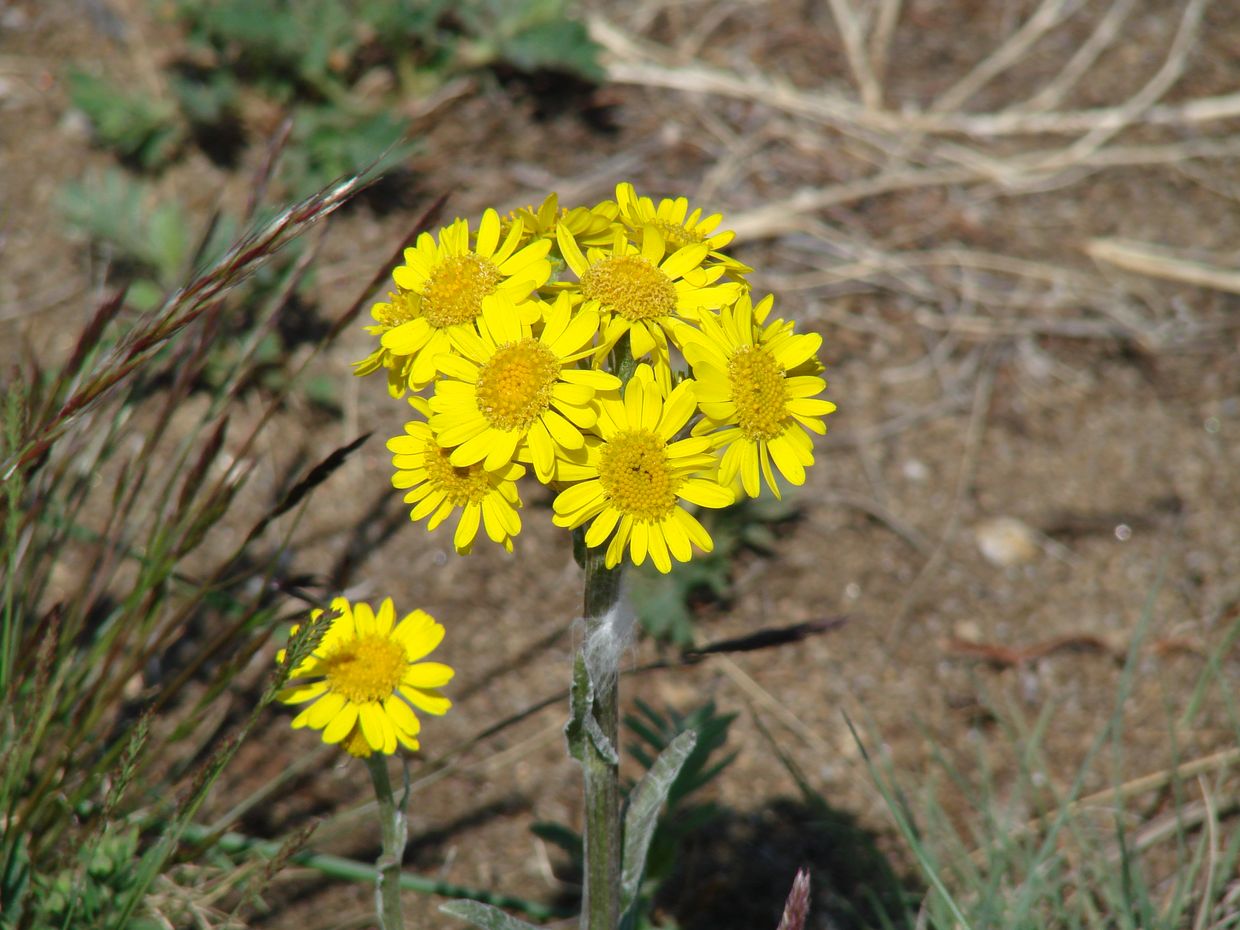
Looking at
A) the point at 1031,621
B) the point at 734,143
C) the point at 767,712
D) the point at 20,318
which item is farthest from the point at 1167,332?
the point at 20,318

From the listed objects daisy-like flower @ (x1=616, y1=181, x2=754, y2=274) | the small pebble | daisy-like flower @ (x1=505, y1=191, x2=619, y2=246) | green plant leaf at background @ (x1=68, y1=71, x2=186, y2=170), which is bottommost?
the small pebble

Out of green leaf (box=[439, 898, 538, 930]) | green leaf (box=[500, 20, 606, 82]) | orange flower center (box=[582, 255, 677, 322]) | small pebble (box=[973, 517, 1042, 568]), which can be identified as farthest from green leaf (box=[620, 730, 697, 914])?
green leaf (box=[500, 20, 606, 82])

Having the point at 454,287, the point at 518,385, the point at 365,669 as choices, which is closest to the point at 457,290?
the point at 454,287

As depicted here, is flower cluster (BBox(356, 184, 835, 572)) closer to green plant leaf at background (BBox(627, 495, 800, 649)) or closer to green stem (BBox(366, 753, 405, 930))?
green stem (BBox(366, 753, 405, 930))

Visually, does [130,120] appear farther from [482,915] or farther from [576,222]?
[482,915]

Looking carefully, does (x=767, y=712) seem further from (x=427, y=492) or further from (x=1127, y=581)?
(x=427, y=492)
